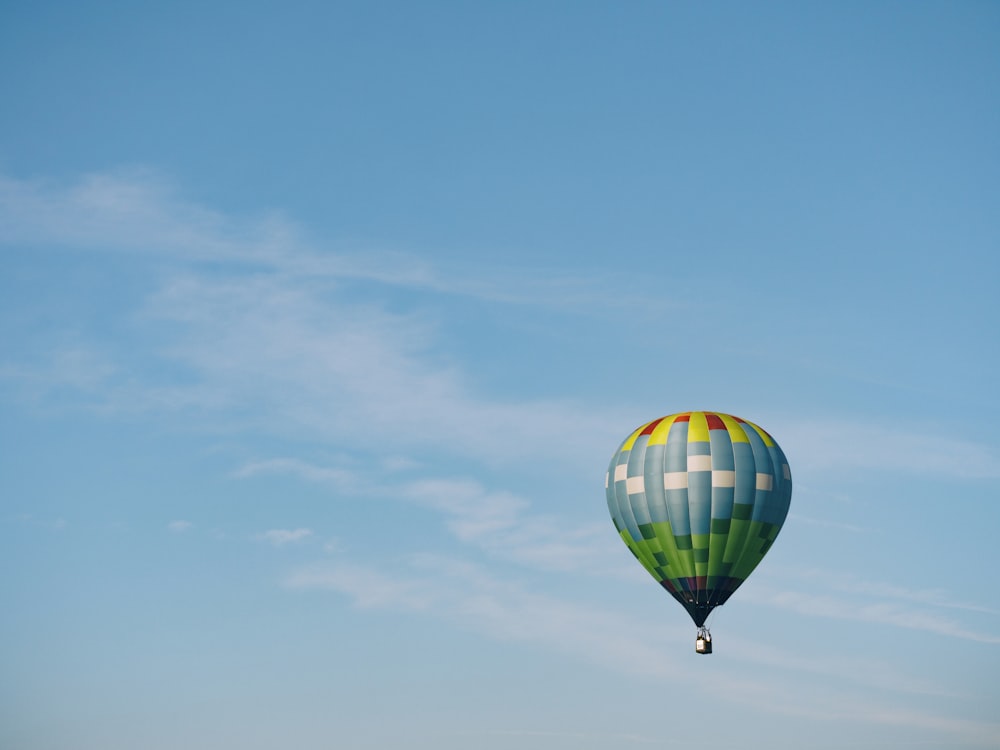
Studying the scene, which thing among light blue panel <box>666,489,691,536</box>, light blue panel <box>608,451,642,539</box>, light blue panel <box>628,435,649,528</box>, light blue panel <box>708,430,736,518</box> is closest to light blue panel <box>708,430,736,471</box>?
light blue panel <box>708,430,736,518</box>

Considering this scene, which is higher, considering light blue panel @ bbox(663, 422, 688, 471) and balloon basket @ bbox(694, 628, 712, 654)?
light blue panel @ bbox(663, 422, 688, 471)

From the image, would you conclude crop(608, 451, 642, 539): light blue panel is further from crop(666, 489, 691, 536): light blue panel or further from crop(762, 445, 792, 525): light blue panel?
crop(762, 445, 792, 525): light blue panel

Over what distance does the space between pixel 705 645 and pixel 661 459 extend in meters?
9.40

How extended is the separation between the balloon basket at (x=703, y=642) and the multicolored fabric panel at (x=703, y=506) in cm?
56

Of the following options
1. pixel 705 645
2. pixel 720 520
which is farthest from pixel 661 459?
pixel 705 645

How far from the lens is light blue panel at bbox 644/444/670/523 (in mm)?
71600

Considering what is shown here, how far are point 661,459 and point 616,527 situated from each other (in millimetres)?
4835

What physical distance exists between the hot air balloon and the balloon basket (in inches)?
1.9

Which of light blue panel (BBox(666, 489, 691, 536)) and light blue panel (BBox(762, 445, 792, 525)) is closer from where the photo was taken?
light blue panel (BBox(666, 489, 691, 536))

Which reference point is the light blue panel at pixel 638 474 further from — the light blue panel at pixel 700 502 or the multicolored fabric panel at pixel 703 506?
the light blue panel at pixel 700 502

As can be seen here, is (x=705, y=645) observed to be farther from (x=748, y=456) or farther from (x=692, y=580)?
(x=748, y=456)

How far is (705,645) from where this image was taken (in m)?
70.7

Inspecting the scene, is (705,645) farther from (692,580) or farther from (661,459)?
(661,459)

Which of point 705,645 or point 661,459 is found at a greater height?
point 661,459
